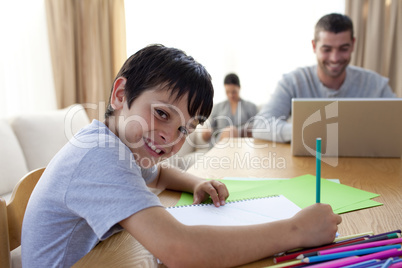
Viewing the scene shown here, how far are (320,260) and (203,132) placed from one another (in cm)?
266

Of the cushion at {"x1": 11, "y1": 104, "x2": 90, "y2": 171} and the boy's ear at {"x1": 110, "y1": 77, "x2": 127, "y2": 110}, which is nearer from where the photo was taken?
the boy's ear at {"x1": 110, "y1": 77, "x2": 127, "y2": 110}

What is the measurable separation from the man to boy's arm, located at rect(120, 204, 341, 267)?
3.75 ft

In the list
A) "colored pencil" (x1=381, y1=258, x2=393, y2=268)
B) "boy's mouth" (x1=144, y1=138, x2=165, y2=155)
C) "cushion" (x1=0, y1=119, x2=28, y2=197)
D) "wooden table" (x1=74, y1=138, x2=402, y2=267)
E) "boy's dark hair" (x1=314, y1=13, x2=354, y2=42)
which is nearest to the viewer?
"colored pencil" (x1=381, y1=258, x2=393, y2=268)

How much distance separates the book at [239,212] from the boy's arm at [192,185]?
0.03 m

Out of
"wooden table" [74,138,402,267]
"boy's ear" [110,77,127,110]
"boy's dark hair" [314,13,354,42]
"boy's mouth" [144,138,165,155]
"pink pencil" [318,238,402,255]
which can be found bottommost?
"wooden table" [74,138,402,267]

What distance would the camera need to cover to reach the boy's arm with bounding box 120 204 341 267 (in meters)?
0.53

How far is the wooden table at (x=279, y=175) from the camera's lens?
0.58 m

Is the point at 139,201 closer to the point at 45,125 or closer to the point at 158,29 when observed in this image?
the point at 45,125

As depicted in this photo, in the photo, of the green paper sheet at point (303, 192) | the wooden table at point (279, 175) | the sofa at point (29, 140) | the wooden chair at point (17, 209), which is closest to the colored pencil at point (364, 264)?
the wooden table at point (279, 175)

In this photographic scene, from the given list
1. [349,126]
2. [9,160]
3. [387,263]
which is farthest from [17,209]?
[9,160]

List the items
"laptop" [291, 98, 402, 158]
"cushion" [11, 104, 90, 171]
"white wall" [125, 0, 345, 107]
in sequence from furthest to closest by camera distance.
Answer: "white wall" [125, 0, 345, 107] < "cushion" [11, 104, 90, 171] < "laptop" [291, 98, 402, 158]

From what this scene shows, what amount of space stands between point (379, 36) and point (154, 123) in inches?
124

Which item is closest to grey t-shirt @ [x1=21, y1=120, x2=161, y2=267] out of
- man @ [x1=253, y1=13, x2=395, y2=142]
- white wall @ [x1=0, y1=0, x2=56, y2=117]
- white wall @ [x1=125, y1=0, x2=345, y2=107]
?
man @ [x1=253, y1=13, x2=395, y2=142]

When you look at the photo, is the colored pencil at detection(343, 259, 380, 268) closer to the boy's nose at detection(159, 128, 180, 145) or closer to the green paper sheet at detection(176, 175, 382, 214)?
the green paper sheet at detection(176, 175, 382, 214)
